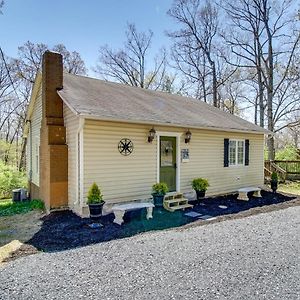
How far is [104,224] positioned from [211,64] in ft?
67.7

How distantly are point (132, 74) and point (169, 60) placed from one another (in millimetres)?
3786

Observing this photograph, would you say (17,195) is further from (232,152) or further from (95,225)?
(232,152)

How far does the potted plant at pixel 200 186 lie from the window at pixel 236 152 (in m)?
2.25

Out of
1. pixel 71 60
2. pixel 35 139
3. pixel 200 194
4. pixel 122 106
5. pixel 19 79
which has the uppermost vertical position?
pixel 71 60

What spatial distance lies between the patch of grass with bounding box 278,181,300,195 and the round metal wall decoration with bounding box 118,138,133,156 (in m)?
8.25

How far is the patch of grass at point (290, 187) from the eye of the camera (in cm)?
1300

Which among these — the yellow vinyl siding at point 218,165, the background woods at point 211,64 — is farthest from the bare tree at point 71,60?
the yellow vinyl siding at point 218,165

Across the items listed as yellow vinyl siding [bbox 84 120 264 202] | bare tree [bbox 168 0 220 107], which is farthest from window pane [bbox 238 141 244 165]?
bare tree [bbox 168 0 220 107]

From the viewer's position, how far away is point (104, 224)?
6793 millimetres

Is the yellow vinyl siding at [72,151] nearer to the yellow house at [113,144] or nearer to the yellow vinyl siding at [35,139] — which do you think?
the yellow house at [113,144]

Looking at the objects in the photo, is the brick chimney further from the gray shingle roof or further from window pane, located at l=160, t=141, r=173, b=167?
window pane, located at l=160, t=141, r=173, b=167

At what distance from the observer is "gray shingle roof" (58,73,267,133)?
301 inches

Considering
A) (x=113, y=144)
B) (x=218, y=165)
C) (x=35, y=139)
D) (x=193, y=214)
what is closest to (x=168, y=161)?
(x=193, y=214)

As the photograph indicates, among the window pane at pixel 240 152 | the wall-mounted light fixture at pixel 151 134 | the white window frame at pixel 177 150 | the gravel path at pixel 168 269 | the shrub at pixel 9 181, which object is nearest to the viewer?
the gravel path at pixel 168 269
